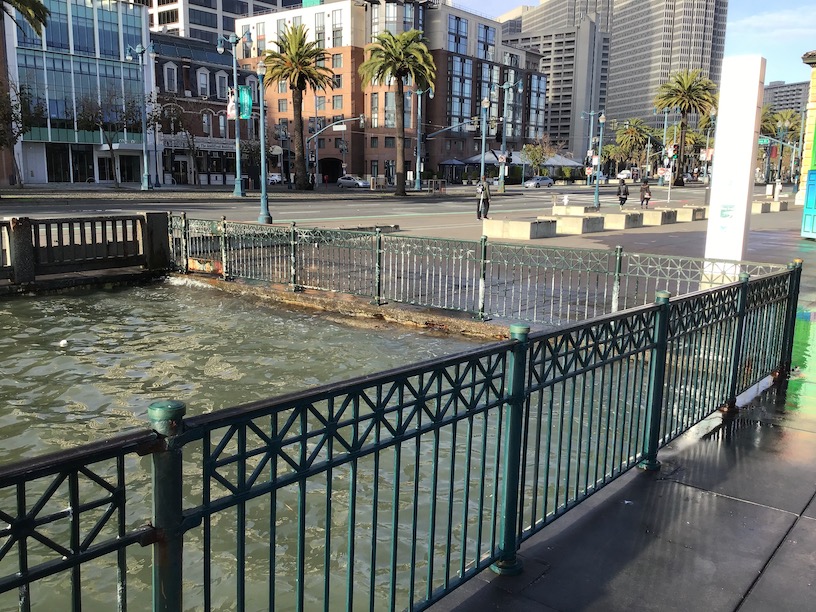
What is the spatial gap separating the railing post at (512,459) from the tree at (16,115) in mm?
50570

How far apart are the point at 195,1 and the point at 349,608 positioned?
116m

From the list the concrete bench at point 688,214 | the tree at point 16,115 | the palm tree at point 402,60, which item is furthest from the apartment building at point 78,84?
the concrete bench at point 688,214

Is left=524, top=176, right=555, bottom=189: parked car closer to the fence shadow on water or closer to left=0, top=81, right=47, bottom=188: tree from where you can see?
left=0, top=81, right=47, bottom=188: tree

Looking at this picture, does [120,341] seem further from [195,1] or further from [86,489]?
[195,1]

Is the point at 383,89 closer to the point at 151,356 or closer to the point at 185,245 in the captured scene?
the point at 185,245

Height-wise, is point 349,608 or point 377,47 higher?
point 377,47

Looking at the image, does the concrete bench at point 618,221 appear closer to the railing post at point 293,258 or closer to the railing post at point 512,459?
the railing post at point 293,258

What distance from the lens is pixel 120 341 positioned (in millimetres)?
11148

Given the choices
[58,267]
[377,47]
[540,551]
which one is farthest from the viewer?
[377,47]

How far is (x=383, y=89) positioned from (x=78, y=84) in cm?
4350

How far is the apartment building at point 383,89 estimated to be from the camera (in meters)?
99.3

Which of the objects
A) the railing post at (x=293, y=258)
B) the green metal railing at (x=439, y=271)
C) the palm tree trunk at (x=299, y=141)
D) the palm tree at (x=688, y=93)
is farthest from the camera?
the palm tree at (x=688, y=93)

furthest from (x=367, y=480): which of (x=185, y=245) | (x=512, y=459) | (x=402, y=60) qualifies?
(x=402, y=60)

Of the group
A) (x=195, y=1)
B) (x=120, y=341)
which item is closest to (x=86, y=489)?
(x=120, y=341)
